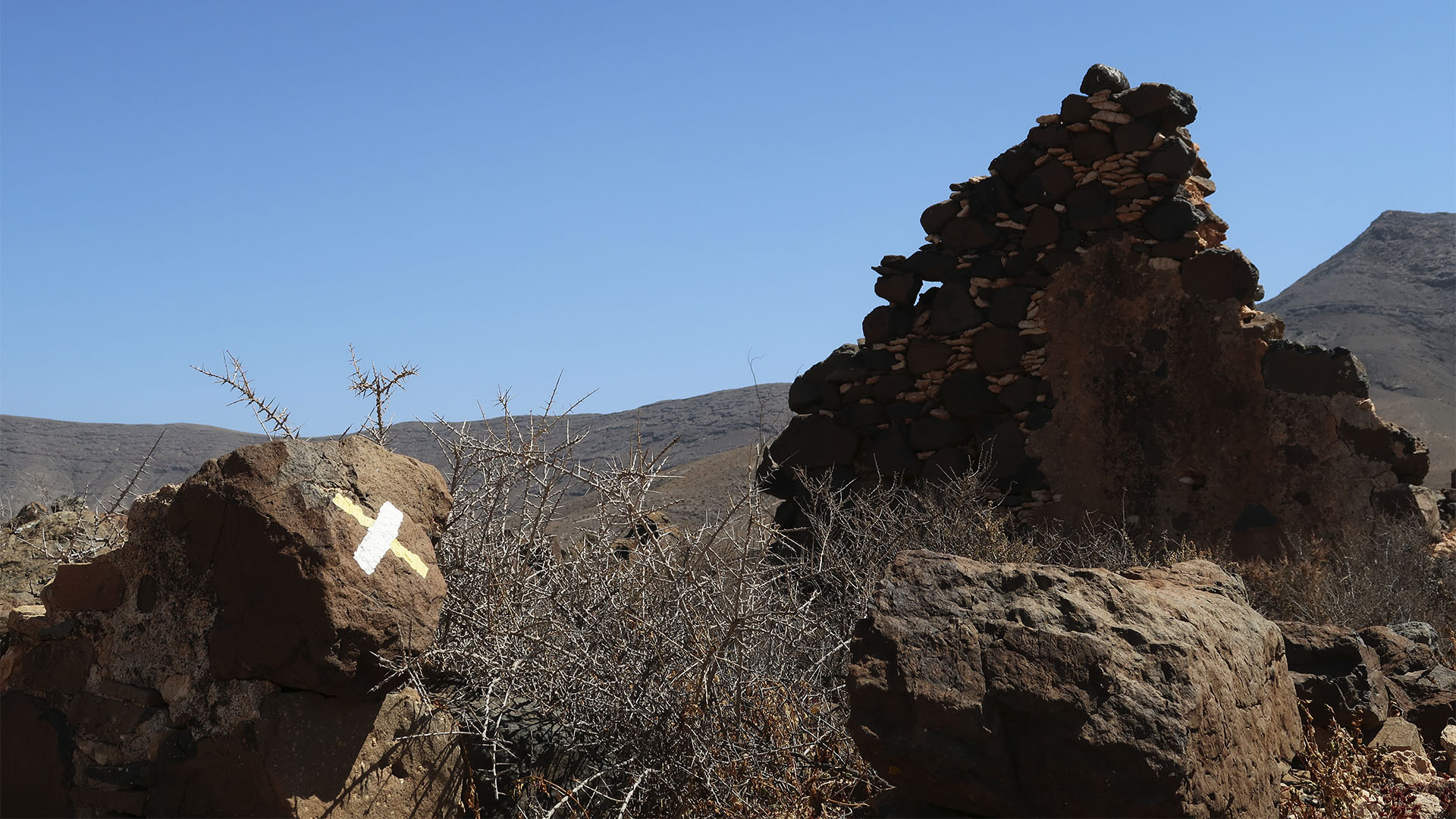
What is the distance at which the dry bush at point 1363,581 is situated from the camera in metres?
5.68

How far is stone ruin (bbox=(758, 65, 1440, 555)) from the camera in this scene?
7570mm

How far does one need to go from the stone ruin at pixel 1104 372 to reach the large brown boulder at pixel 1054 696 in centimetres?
503

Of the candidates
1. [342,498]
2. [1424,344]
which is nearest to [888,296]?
[342,498]

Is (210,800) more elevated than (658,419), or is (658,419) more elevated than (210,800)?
(658,419)

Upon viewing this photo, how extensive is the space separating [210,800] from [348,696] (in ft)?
1.44

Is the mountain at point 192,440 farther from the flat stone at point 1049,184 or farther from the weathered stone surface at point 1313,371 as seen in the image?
the weathered stone surface at point 1313,371

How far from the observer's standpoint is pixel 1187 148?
8180 mm

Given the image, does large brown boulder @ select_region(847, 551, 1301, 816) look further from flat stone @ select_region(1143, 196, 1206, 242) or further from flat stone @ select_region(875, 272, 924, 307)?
flat stone @ select_region(875, 272, 924, 307)

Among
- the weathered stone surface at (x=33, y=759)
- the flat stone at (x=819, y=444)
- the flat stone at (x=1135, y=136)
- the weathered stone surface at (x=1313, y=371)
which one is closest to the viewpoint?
the weathered stone surface at (x=33, y=759)

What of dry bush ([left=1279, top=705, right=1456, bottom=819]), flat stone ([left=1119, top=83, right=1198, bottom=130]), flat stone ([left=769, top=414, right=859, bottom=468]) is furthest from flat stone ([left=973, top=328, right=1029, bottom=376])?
dry bush ([left=1279, top=705, right=1456, bottom=819])

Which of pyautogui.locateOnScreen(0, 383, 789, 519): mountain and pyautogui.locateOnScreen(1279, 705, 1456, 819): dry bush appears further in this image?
pyautogui.locateOnScreen(0, 383, 789, 519): mountain

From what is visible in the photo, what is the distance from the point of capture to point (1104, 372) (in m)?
8.23

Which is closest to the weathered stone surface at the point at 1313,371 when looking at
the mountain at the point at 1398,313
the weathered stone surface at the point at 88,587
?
the weathered stone surface at the point at 88,587

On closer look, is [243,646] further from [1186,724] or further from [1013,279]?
[1013,279]
